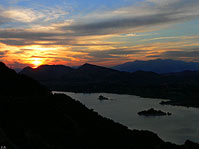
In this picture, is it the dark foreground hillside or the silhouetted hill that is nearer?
the dark foreground hillside

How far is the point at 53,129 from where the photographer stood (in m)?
34.3

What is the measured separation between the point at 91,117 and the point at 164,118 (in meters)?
54.7

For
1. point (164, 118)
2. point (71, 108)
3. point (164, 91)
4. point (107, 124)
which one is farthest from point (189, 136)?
point (164, 91)

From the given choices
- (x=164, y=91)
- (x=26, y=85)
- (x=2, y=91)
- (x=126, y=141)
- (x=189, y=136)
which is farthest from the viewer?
(x=164, y=91)

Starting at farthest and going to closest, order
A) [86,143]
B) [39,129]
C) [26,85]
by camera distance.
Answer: [26,85] → [86,143] → [39,129]

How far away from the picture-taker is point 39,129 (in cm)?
3244

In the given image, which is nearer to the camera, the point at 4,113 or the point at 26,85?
the point at 4,113

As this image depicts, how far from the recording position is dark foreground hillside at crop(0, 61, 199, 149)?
2803 cm

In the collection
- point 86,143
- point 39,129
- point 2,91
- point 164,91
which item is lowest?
point 164,91

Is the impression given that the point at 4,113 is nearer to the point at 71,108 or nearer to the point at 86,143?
the point at 86,143

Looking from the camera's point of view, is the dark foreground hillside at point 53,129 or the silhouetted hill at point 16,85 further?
the silhouetted hill at point 16,85

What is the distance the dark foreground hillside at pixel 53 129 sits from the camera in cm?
2803

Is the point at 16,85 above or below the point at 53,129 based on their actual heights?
above

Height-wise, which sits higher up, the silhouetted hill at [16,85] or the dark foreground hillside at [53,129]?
the silhouetted hill at [16,85]
